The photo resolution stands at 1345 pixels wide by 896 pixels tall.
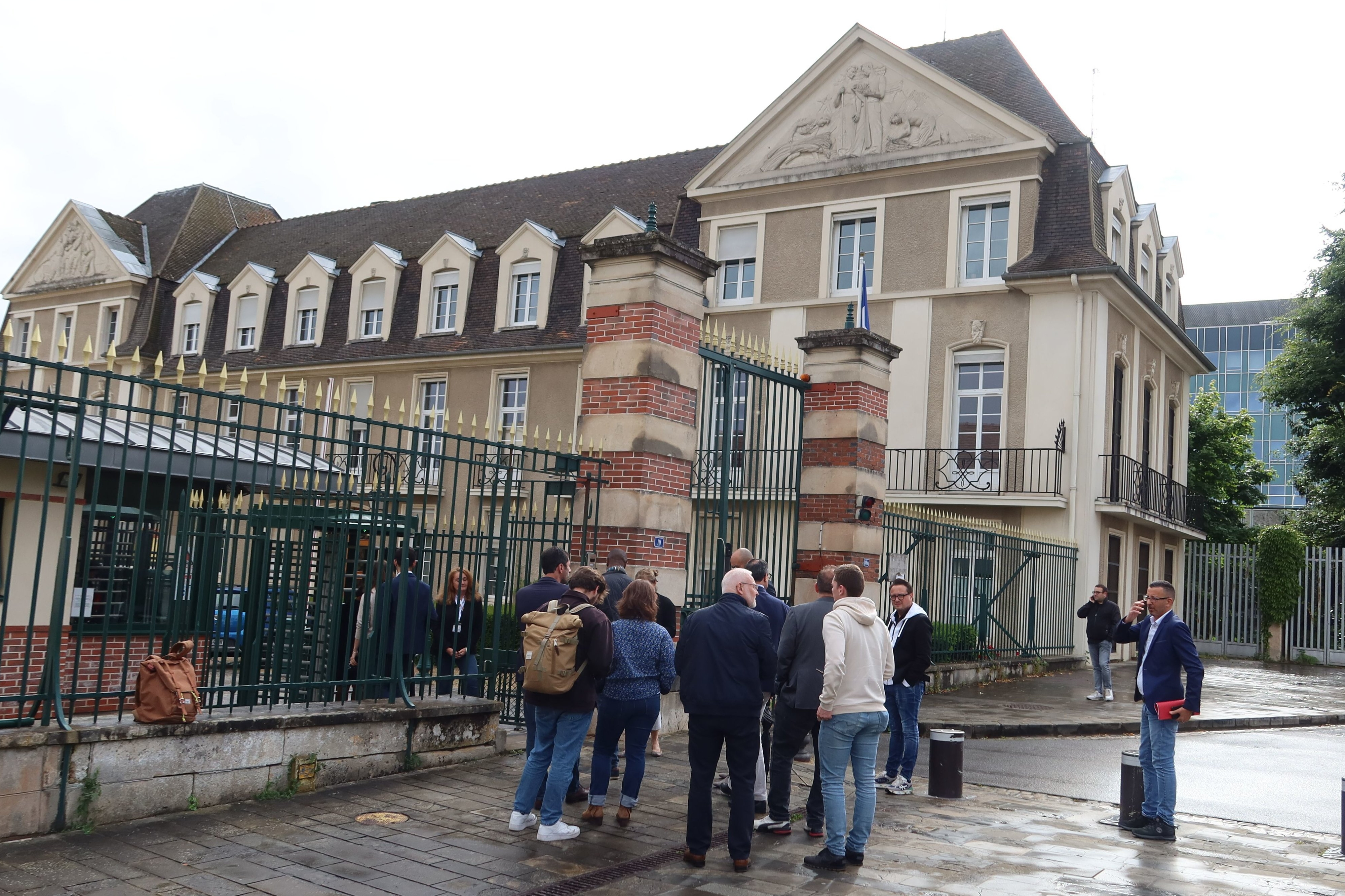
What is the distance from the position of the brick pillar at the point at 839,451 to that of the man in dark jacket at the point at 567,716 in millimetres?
6064

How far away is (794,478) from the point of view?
1315 centimetres

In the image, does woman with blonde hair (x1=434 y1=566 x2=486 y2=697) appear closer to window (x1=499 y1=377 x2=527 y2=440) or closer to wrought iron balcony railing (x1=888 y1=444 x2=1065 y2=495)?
wrought iron balcony railing (x1=888 y1=444 x2=1065 y2=495)

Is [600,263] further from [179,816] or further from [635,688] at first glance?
[179,816]

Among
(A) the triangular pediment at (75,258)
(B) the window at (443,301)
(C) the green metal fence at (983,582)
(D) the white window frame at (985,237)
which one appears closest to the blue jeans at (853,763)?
(C) the green metal fence at (983,582)

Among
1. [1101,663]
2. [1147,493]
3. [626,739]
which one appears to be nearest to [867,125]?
[1147,493]

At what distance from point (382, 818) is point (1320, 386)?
29254mm

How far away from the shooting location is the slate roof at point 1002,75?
2356cm

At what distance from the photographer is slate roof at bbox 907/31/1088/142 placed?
77.3 feet

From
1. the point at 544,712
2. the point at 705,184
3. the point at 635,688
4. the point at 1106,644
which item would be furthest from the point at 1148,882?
the point at 705,184

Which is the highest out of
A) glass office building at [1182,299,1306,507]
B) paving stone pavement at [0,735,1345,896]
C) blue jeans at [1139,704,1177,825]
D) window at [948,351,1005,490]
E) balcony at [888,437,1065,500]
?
glass office building at [1182,299,1306,507]

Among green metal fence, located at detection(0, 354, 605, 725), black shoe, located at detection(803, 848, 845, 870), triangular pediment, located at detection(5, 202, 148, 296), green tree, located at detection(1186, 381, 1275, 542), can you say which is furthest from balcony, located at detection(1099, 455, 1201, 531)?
triangular pediment, located at detection(5, 202, 148, 296)

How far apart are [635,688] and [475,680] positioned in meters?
3.08

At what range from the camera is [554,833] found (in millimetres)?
6746

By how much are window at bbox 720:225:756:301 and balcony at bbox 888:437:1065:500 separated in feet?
16.0
